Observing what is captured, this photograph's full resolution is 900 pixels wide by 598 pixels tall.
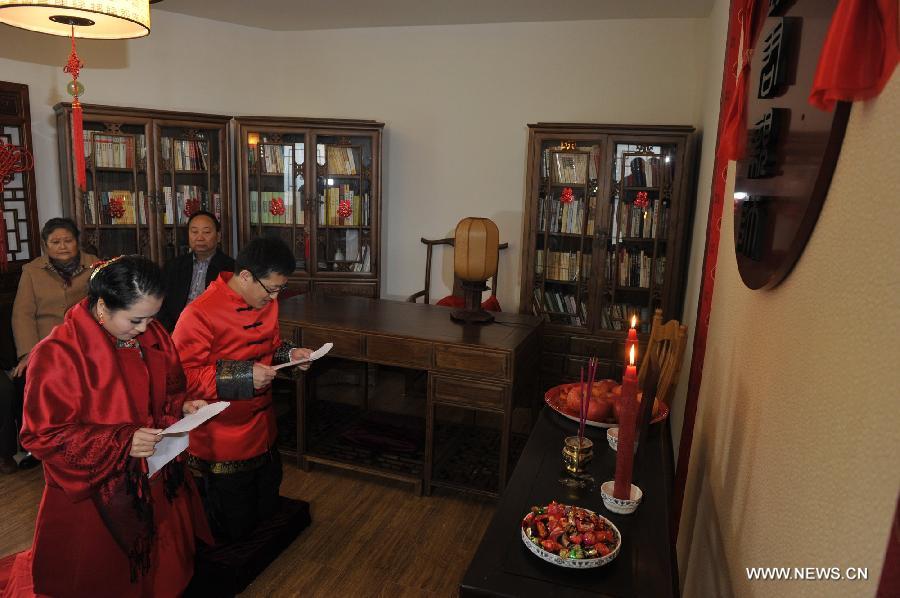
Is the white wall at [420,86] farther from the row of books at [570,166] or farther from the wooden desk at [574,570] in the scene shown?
the wooden desk at [574,570]

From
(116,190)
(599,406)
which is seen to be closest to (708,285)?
(599,406)

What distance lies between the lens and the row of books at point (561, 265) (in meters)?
3.95

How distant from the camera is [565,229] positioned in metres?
3.95

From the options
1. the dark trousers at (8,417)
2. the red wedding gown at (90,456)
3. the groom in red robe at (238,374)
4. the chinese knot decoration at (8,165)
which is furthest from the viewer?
the chinese knot decoration at (8,165)

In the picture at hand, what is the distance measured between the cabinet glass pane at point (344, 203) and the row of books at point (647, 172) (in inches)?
72.7

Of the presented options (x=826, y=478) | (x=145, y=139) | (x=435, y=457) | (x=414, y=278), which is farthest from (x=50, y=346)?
(x=414, y=278)

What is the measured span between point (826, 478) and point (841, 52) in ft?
1.55

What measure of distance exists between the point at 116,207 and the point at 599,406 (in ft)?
12.0

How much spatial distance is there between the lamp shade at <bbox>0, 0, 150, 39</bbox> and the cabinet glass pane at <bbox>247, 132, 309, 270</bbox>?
7.92 ft

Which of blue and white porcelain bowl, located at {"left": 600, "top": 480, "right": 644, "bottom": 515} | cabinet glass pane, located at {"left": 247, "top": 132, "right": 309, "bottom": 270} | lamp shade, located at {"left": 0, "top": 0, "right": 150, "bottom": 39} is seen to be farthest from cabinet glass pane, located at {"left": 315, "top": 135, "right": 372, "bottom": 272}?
blue and white porcelain bowl, located at {"left": 600, "top": 480, "right": 644, "bottom": 515}

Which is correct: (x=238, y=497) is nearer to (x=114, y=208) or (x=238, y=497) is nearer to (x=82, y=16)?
(x=82, y=16)

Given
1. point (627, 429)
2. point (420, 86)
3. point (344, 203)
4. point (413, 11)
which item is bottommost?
point (627, 429)

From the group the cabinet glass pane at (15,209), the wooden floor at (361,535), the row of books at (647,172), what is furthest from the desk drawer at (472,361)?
the cabinet glass pane at (15,209)

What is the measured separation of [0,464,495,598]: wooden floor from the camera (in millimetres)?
2303
